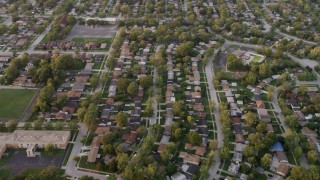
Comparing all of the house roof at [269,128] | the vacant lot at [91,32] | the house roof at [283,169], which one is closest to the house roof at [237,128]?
the house roof at [269,128]

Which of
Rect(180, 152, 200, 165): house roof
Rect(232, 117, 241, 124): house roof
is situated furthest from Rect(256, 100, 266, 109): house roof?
Rect(180, 152, 200, 165): house roof

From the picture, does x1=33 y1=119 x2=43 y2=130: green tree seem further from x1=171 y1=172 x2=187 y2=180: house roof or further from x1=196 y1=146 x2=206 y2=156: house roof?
x1=196 y1=146 x2=206 y2=156: house roof

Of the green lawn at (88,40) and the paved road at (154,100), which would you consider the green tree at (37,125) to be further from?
the green lawn at (88,40)

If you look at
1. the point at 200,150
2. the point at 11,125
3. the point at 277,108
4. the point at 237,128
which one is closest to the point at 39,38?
the point at 11,125

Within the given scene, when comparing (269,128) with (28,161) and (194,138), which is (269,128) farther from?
(28,161)

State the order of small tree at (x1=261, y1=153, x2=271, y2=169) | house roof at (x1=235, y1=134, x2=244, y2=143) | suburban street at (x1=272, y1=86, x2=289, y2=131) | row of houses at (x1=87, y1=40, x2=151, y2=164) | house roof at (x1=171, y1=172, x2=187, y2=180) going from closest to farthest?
1. house roof at (x1=171, y1=172, x2=187, y2=180)
2. small tree at (x1=261, y1=153, x2=271, y2=169)
3. row of houses at (x1=87, y1=40, x2=151, y2=164)
4. house roof at (x1=235, y1=134, x2=244, y2=143)
5. suburban street at (x1=272, y1=86, x2=289, y2=131)

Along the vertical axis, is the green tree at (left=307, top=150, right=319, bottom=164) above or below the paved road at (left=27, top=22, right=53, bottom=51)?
above

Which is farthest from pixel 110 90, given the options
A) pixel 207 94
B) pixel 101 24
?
pixel 101 24
